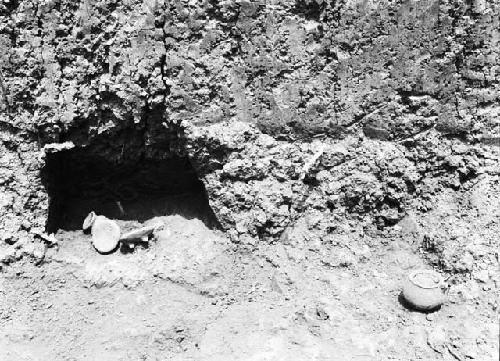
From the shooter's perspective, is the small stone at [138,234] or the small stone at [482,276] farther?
the small stone at [138,234]

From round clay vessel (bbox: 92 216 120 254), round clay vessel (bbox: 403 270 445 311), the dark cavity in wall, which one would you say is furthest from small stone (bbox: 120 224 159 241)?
round clay vessel (bbox: 403 270 445 311)

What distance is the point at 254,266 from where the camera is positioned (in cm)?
339

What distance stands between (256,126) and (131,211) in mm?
1050

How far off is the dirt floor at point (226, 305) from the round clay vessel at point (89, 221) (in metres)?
0.06

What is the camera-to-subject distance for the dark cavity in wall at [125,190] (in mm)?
3566

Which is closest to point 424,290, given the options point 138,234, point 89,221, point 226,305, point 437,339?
point 437,339

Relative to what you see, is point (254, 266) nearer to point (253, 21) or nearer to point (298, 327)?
point (298, 327)

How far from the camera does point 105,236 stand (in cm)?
350

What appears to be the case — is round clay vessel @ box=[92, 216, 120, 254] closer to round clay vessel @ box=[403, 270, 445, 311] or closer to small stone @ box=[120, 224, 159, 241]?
small stone @ box=[120, 224, 159, 241]

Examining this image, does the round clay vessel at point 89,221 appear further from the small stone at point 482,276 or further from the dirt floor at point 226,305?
the small stone at point 482,276

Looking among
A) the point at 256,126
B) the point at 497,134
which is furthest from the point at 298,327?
the point at 497,134

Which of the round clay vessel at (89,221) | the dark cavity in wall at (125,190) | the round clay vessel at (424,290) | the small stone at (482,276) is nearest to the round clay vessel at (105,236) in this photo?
the round clay vessel at (89,221)

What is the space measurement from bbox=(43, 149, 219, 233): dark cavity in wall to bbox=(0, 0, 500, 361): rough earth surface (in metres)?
0.07

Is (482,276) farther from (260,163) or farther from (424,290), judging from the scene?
(260,163)
